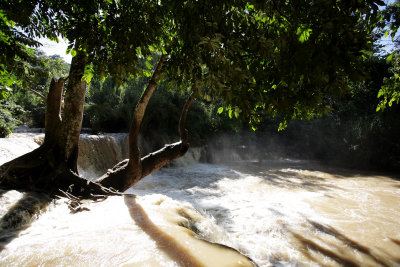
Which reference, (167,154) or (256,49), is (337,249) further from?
(256,49)

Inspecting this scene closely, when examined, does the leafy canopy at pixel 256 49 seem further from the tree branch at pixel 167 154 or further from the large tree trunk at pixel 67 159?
the tree branch at pixel 167 154

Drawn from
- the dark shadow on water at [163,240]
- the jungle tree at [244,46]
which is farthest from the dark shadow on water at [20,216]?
the jungle tree at [244,46]

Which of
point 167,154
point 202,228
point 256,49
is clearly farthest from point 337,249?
point 256,49

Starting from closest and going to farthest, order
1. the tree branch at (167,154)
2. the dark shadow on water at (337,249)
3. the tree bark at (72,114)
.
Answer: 1. the dark shadow on water at (337,249)
2. the tree bark at (72,114)
3. the tree branch at (167,154)

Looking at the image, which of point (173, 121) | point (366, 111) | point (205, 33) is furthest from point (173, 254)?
point (366, 111)

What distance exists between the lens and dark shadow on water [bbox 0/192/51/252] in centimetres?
273

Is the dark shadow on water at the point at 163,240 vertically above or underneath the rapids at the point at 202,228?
above

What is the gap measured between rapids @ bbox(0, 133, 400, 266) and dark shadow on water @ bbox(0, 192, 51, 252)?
0.01 m

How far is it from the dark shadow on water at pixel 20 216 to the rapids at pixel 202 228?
0.04 feet

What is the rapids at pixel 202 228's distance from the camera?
2432 mm

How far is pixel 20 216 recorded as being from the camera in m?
3.10

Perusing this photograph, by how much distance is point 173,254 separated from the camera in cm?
244

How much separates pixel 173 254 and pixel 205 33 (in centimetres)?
225

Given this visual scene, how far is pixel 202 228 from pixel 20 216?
8.84ft
